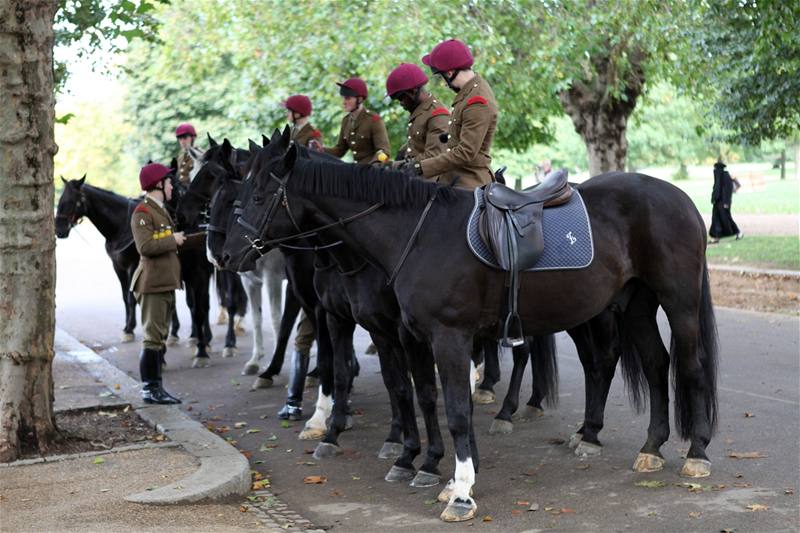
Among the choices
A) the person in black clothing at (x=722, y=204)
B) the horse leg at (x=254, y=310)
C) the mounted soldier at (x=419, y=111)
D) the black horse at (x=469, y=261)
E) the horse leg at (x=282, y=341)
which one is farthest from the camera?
the person in black clothing at (x=722, y=204)

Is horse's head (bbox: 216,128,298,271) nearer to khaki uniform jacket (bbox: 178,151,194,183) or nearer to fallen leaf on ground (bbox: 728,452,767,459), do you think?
fallen leaf on ground (bbox: 728,452,767,459)

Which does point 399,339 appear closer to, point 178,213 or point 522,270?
point 522,270

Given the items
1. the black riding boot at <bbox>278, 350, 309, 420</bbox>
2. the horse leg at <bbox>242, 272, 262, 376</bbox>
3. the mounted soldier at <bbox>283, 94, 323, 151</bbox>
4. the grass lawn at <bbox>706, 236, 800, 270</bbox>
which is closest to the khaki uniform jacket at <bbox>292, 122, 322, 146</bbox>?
the mounted soldier at <bbox>283, 94, 323, 151</bbox>

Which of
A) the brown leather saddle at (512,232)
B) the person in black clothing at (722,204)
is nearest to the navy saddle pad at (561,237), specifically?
the brown leather saddle at (512,232)

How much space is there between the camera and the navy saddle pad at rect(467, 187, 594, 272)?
6.78 meters

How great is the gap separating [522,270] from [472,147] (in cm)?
132

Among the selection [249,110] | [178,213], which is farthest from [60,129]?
[178,213]

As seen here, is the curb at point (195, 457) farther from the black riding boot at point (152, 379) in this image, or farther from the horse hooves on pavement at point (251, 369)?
the horse hooves on pavement at point (251, 369)

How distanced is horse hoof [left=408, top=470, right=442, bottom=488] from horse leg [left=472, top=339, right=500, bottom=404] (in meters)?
2.89

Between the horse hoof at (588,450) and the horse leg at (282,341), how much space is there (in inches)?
159

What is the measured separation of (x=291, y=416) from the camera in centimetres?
971

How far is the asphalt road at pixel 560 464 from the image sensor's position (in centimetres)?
627

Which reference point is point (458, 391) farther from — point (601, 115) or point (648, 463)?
point (601, 115)

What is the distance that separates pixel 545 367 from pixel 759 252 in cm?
1631
